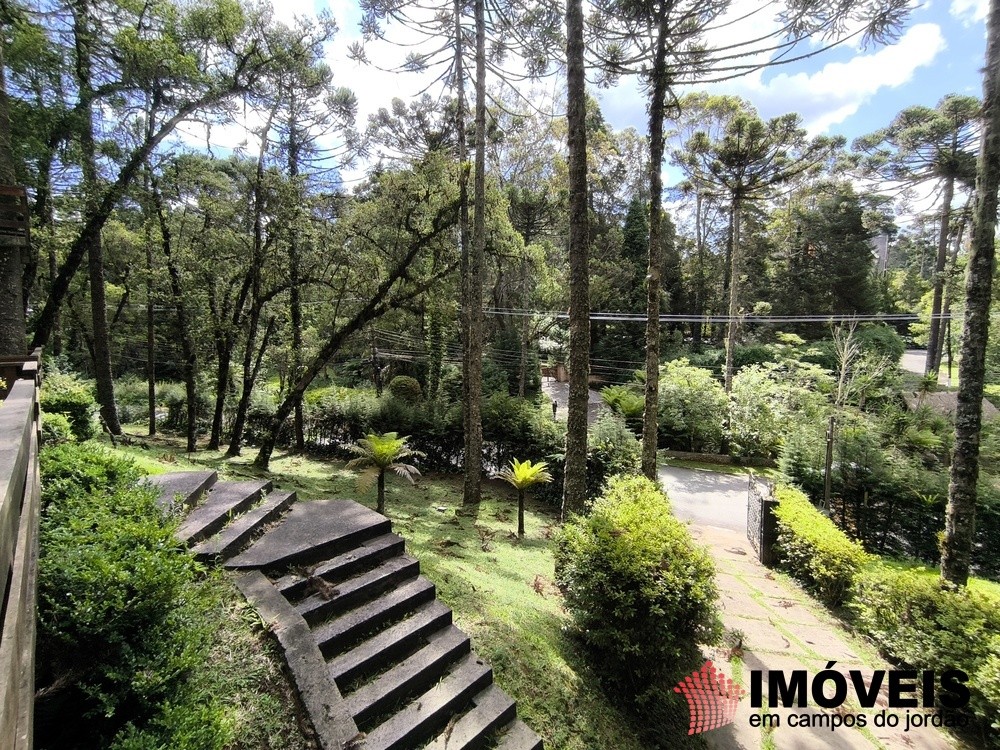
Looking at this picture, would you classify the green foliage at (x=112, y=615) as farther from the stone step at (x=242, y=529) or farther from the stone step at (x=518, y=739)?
the stone step at (x=518, y=739)

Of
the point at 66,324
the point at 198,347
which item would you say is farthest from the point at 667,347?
the point at 66,324

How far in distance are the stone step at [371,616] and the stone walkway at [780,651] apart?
118 inches

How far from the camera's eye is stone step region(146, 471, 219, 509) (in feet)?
15.2

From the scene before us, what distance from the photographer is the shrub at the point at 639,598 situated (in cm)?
399

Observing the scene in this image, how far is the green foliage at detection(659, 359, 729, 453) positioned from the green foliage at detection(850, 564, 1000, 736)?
7.73 metres

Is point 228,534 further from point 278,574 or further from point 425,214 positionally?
point 425,214

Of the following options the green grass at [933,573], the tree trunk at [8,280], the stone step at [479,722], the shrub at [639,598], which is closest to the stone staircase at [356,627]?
the stone step at [479,722]

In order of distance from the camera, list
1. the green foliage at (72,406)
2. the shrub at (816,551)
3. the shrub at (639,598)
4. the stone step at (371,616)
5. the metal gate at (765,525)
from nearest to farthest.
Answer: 1. the stone step at (371,616)
2. the shrub at (639,598)
3. the shrub at (816,551)
4. the green foliage at (72,406)
5. the metal gate at (765,525)

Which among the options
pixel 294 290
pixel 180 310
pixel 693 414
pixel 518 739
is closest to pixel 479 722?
pixel 518 739

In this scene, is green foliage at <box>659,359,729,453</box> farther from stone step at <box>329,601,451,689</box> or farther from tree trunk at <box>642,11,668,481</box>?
stone step at <box>329,601,451,689</box>

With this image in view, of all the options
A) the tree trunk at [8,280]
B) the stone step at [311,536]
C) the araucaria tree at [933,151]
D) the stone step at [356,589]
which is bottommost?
the stone step at [356,589]

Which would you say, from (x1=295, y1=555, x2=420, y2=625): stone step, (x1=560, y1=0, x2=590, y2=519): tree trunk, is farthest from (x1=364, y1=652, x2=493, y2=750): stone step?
(x1=560, y1=0, x2=590, y2=519): tree trunk

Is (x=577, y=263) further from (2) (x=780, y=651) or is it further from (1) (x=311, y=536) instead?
(2) (x=780, y=651)

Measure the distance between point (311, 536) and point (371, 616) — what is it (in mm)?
1155
